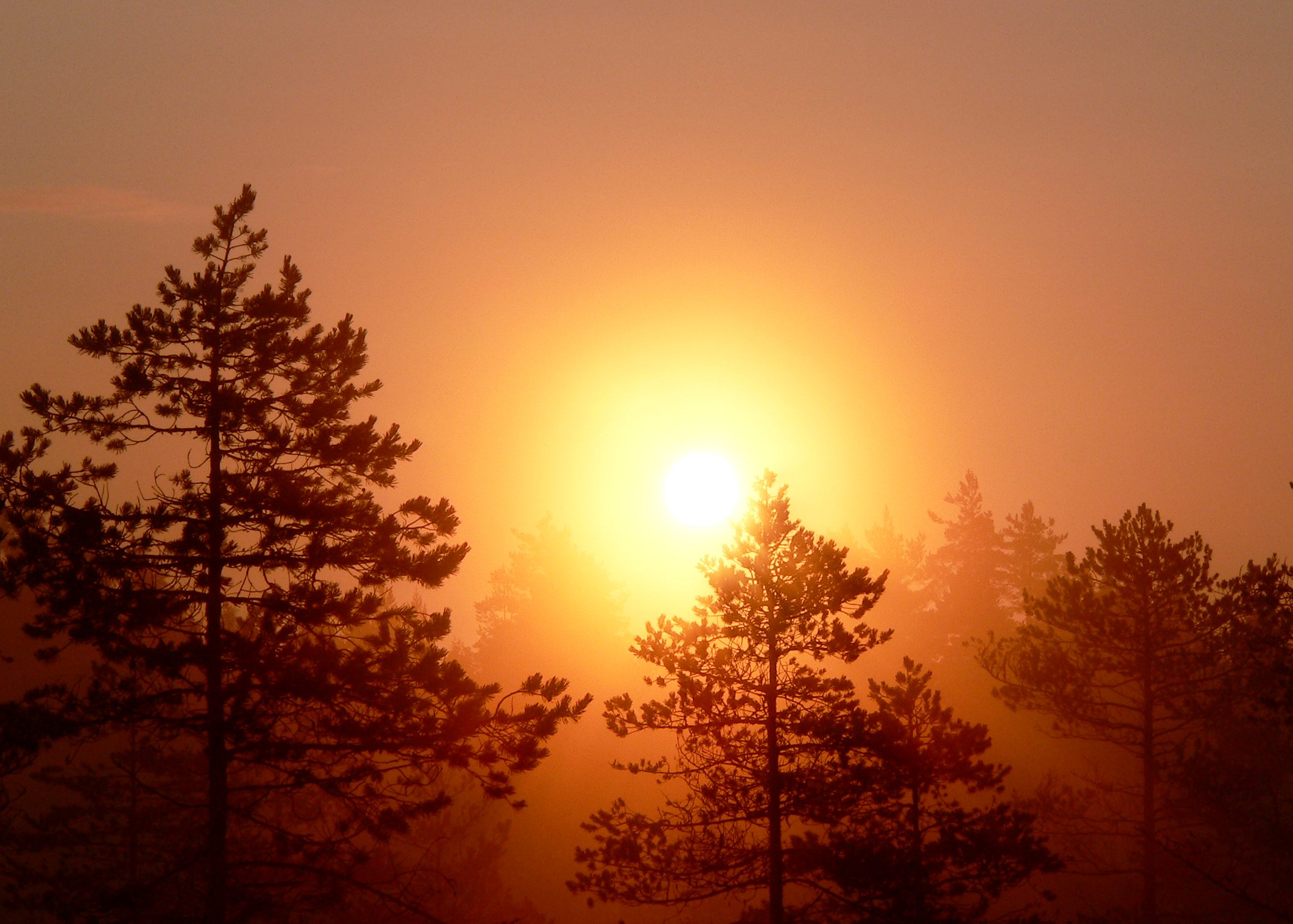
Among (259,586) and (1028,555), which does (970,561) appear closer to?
(1028,555)

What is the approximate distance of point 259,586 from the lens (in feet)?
52.3

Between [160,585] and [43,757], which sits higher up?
[160,585]

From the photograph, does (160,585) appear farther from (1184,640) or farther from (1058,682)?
(1184,640)

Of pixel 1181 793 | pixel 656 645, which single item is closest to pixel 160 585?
pixel 656 645

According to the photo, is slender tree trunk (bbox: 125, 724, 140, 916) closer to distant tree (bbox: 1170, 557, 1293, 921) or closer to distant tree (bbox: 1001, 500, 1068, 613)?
distant tree (bbox: 1170, 557, 1293, 921)

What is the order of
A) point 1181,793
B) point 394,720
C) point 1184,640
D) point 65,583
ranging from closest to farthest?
point 65,583 → point 394,720 → point 1184,640 → point 1181,793

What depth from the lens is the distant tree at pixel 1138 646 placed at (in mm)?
26453

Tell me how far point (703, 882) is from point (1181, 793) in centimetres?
2334

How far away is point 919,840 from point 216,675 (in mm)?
15029

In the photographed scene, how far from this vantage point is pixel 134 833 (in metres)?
26.5

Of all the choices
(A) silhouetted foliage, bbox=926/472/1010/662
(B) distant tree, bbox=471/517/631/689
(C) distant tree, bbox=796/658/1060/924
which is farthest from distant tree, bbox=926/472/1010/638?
(C) distant tree, bbox=796/658/1060/924

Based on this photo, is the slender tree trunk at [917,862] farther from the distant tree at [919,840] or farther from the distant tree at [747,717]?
the distant tree at [747,717]

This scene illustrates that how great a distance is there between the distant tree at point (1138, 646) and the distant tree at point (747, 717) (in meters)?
10.1

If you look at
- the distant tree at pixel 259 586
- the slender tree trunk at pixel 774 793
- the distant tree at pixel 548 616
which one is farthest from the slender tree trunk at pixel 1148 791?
the distant tree at pixel 548 616
